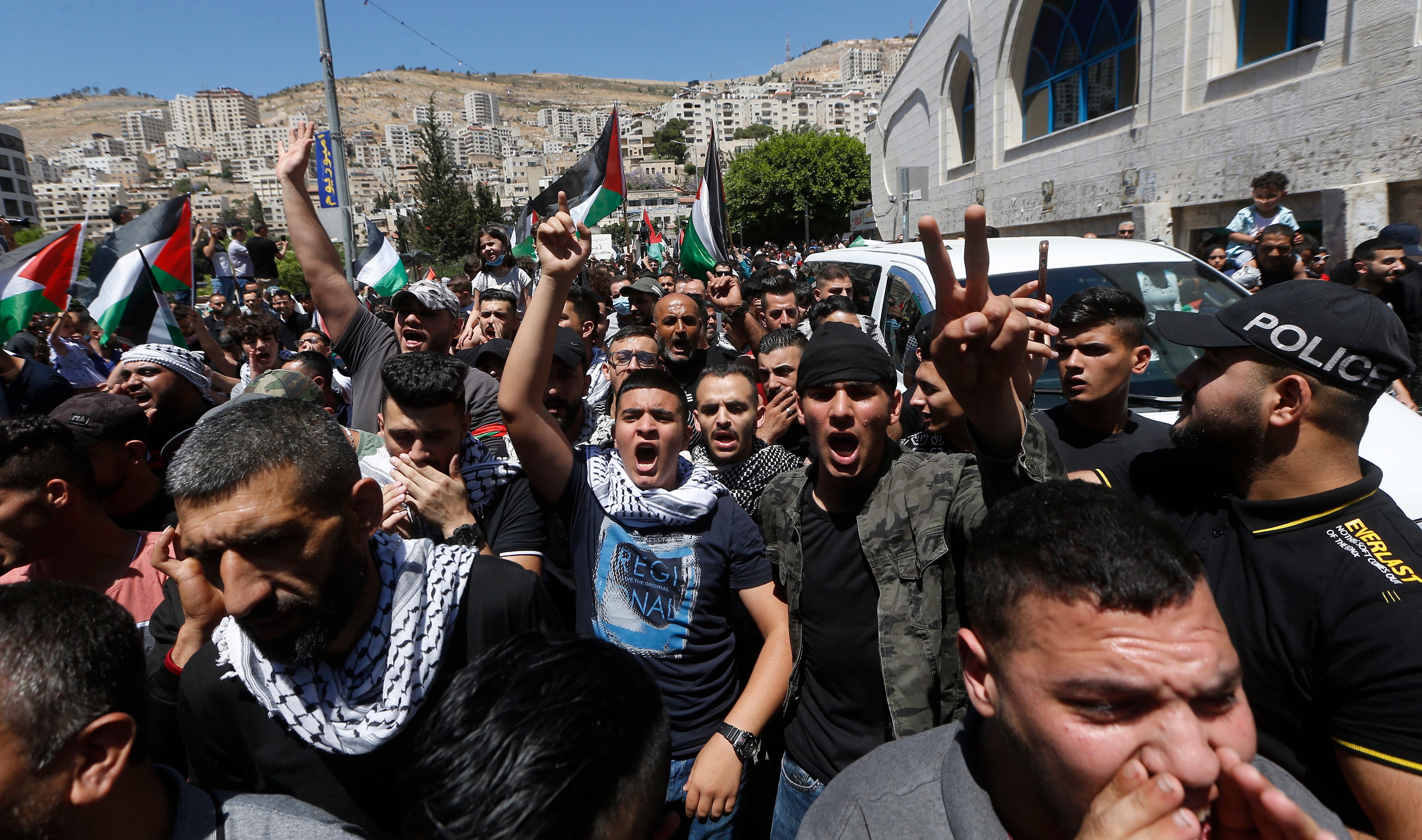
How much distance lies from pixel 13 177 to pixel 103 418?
4969 inches

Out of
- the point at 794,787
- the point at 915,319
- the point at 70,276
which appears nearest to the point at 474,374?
the point at 794,787

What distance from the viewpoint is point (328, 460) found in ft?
5.46

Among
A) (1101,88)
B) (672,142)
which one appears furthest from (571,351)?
(672,142)

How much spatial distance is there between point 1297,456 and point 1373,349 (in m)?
0.27

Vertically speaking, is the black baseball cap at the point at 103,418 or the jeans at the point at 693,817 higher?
the black baseball cap at the point at 103,418

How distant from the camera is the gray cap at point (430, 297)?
4.07 m

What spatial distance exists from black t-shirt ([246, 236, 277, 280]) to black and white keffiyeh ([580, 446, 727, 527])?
1156 cm

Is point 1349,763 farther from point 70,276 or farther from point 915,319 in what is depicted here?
point 70,276

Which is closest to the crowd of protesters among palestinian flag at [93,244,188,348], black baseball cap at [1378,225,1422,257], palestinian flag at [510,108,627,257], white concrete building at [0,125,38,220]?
palestinian flag at [93,244,188,348]

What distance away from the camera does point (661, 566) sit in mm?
2332

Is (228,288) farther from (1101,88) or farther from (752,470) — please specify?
(1101,88)

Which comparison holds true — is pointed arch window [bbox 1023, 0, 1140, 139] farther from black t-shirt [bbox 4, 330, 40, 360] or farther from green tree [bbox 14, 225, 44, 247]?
green tree [bbox 14, 225, 44, 247]

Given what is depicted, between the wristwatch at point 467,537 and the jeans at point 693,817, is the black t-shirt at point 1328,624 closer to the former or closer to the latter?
the jeans at point 693,817

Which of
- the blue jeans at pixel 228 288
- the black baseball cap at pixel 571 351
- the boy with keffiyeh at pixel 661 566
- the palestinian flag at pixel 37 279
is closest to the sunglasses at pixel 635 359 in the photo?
the black baseball cap at pixel 571 351
